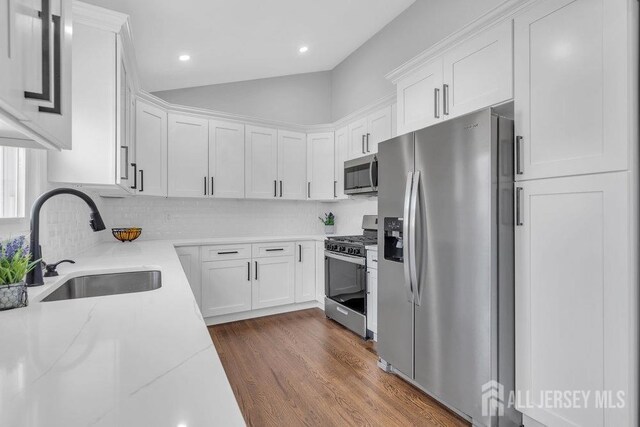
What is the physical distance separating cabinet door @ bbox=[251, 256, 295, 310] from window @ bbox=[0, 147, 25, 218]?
2.35 m

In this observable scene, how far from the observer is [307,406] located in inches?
81.0

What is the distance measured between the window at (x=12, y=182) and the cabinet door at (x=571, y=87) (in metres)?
2.59

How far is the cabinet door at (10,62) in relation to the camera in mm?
482

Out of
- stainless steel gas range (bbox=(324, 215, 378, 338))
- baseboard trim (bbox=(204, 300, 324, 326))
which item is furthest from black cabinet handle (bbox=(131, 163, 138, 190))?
stainless steel gas range (bbox=(324, 215, 378, 338))

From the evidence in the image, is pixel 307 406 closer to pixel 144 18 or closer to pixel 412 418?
pixel 412 418

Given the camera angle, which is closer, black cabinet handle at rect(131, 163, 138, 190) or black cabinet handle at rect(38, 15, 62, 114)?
black cabinet handle at rect(38, 15, 62, 114)

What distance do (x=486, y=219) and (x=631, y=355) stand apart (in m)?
0.79

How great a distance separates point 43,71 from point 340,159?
3555 mm

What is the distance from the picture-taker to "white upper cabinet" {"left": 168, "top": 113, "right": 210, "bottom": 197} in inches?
140

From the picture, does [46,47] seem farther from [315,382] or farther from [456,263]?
[315,382]

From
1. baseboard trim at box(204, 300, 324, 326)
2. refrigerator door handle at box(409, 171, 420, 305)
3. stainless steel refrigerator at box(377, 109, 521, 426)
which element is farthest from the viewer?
baseboard trim at box(204, 300, 324, 326)

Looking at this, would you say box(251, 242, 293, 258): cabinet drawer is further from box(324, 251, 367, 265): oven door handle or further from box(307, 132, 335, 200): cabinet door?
box(307, 132, 335, 200): cabinet door

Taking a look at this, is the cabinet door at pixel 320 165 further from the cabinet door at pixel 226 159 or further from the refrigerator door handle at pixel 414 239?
the refrigerator door handle at pixel 414 239

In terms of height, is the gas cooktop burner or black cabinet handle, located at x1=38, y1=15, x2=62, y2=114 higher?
black cabinet handle, located at x1=38, y1=15, x2=62, y2=114
